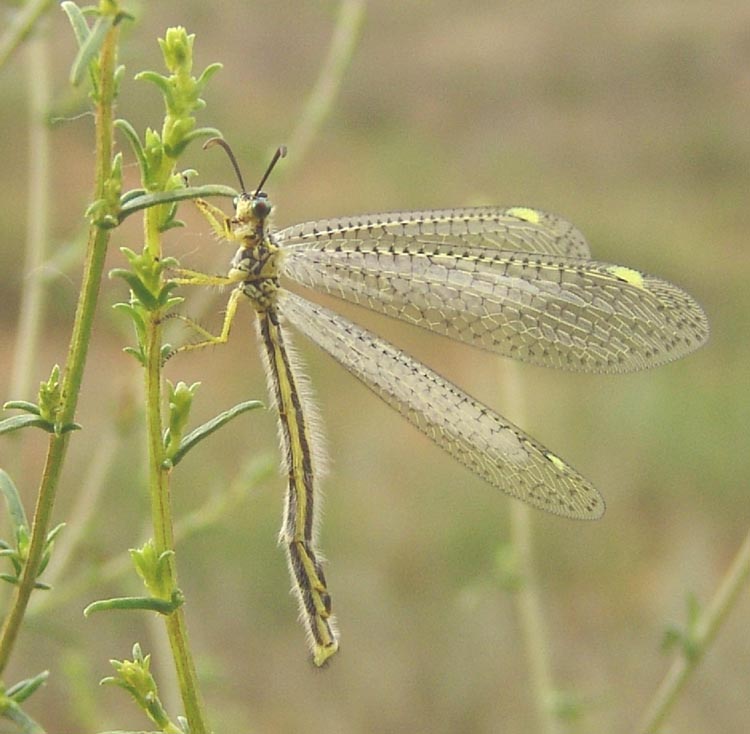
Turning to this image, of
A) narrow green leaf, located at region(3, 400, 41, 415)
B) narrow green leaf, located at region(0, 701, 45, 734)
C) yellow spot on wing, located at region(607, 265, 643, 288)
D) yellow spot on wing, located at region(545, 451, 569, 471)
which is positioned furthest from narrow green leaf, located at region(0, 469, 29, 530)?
yellow spot on wing, located at region(607, 265, 643, 288)

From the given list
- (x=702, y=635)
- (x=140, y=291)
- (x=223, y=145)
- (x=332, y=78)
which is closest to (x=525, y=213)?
(x=223, y=145)

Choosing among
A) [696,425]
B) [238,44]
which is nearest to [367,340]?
[696,425]

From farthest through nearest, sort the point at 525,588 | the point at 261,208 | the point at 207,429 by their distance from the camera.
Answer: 1. the point at 525,588
2. the point at 261,208
3. the point at 207,429

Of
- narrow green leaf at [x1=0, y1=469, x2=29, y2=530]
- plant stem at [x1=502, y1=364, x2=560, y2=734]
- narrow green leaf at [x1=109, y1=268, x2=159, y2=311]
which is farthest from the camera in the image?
plant stem at [x1=502, y1=364, x2=560, y2=734]

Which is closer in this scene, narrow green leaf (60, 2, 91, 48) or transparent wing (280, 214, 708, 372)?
narrow green leaf (60, 2, 91, 48)

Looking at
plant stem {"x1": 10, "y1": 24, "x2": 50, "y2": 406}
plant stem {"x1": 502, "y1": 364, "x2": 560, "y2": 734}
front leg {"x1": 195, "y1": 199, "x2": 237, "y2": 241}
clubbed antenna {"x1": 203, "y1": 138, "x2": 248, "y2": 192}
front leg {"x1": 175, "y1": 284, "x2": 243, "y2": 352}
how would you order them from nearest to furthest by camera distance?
clubbed antenna {"x1": 203, "y1": 138, "x2": 248, "y2": 192} < front leg {"x1": 175, "y1": 284, "x2": 243, "y2": 352} < front leg {"x1": 195, "y1": 199, "x2": 237, "y2": 241} < plant stem {"x1": 10, "y1": 24, "x2": 50, "y2": 406} < plant stem {"x1": 502, "y1": 364, "x2": 560, "y2": 734}

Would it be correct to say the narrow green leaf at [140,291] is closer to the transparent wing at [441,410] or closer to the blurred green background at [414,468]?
the blurred green background at [414,468]

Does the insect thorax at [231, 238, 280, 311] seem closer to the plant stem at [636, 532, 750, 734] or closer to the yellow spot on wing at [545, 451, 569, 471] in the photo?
the yellow spot on wing at [545, 451, 569, 471]

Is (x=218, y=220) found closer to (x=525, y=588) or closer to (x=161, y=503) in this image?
(x=161, y=503)
